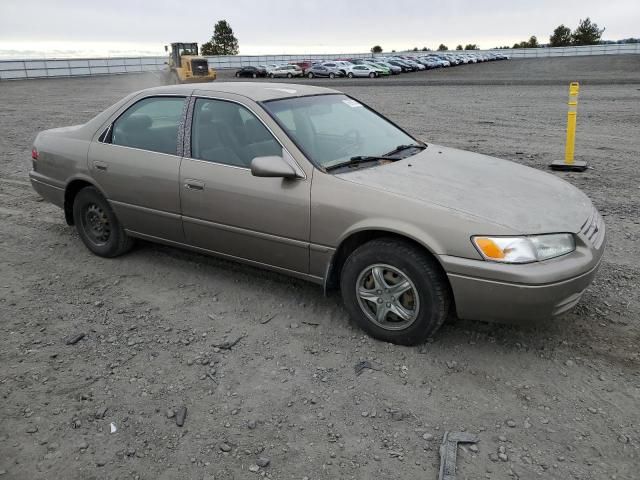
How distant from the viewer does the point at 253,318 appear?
3.98 m

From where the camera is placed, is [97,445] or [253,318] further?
[253,318]

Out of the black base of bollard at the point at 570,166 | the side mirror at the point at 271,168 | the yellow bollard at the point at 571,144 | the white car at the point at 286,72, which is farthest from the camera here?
the white car at the point at 286,72

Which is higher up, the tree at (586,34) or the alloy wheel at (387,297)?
the tree at (586,34)

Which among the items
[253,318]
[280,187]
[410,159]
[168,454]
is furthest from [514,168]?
[168,454]

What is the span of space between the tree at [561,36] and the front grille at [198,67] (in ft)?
255

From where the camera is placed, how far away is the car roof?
13.7 feet

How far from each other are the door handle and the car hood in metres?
1.13

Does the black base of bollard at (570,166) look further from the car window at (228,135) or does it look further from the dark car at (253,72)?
the dark car at (253,72)

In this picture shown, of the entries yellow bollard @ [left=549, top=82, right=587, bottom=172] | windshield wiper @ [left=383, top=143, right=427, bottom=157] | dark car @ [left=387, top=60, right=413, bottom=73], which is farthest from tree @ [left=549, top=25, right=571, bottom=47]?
windshield wiper @ [left=383, top=143, right=427, bottom=157]

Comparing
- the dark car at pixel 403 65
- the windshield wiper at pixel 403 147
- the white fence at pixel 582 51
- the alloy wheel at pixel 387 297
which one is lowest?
the alloy wheel at pixel 387 297

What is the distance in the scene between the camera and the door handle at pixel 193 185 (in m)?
4.10

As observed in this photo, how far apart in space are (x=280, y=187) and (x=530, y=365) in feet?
Result: 6.40

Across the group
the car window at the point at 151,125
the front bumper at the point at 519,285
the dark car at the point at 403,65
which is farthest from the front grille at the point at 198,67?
the front bumper at the point at 519,285

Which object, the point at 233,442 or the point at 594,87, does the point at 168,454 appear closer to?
the point at 233,442
